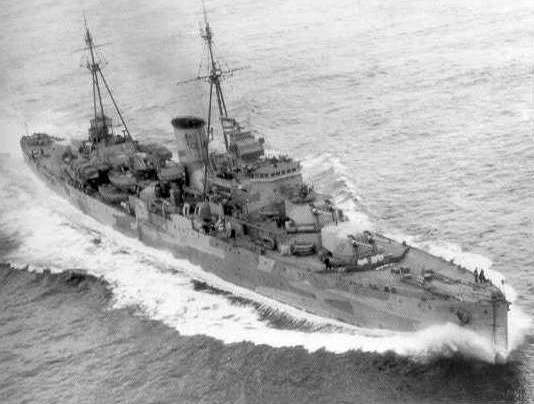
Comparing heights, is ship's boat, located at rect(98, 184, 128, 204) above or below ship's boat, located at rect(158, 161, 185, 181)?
below

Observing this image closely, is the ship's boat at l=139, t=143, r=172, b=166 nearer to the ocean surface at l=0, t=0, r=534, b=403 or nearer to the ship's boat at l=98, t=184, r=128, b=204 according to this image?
the ship's boat at l=98, t=184, r=128, b=204

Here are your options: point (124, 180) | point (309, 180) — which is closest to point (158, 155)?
point (124, 180)

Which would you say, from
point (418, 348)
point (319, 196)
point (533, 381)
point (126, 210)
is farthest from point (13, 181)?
point (533, 381)

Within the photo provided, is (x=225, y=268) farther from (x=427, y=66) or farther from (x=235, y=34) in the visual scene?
(x=235, y=34)

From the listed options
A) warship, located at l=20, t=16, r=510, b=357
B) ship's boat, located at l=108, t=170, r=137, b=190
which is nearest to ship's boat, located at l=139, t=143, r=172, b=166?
warship, located at l=20, t=16, r=510, b=357

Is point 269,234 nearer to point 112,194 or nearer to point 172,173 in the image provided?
point 172,173

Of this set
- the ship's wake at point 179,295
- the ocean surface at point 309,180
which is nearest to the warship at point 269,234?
the ship's wake at point 179,295
